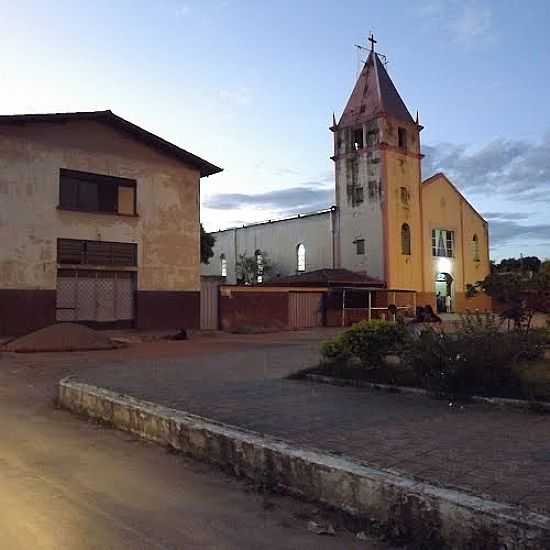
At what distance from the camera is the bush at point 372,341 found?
992cm

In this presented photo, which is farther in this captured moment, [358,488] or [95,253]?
[95,253]

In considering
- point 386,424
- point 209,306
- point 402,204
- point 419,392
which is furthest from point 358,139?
point 386,424

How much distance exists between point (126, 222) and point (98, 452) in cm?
1847

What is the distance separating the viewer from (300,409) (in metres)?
7.66

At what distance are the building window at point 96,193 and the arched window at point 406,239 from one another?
61.1ft

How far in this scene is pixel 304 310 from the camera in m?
31.6

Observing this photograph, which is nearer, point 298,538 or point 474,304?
point 298,538

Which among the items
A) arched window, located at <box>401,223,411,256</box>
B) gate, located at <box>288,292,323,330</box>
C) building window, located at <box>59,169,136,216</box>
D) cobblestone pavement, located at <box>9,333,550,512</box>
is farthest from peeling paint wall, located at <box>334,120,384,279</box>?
cobblestone pavement, located at <box>9,333,550,512</box>

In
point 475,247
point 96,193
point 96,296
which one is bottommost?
point 96,296

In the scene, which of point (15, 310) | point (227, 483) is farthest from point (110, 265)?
point (227, 483)

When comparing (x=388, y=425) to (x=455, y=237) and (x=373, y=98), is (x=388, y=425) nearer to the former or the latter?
(x=373, y=98)

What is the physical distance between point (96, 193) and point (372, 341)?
56.1 ft

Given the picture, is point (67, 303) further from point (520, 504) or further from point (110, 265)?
point (520, 504)

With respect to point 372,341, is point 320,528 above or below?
below
